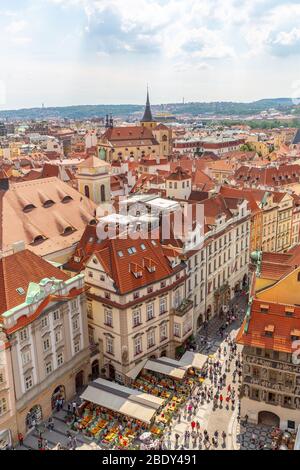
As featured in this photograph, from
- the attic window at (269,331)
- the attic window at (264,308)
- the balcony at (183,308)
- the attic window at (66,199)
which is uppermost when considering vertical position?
the attic window at (66,199)

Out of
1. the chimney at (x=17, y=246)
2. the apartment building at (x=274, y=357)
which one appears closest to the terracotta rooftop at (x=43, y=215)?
the chimney at (x=17, y=246)

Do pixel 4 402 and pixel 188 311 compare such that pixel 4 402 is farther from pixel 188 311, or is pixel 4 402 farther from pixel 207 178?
pixel 207 178

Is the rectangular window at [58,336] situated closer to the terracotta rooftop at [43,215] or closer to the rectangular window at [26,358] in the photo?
the rectangular window at [26,358]

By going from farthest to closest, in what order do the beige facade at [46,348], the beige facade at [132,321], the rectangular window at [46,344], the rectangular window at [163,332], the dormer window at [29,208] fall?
the dormer window at [29,208] < the rectangular window at [163,332] < the beige facade at [132,321] < the rectangular window at [46,344] < the beige facade at [46,348]

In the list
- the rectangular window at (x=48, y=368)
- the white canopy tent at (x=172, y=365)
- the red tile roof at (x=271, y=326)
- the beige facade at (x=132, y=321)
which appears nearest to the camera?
the red tile roof at (x=271, y=326)

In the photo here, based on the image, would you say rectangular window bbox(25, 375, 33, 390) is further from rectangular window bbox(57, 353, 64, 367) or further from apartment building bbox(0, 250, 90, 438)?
rectangular window bbox(57, 353, 64, 367)

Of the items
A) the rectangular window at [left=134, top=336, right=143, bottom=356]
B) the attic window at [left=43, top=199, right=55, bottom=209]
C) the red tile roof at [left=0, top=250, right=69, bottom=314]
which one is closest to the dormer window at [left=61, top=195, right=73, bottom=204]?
the attic window at [left=43, top=199, right=55, bottom=209]

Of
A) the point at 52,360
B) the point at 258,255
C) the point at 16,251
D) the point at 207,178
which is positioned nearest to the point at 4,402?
the point at 52,360
